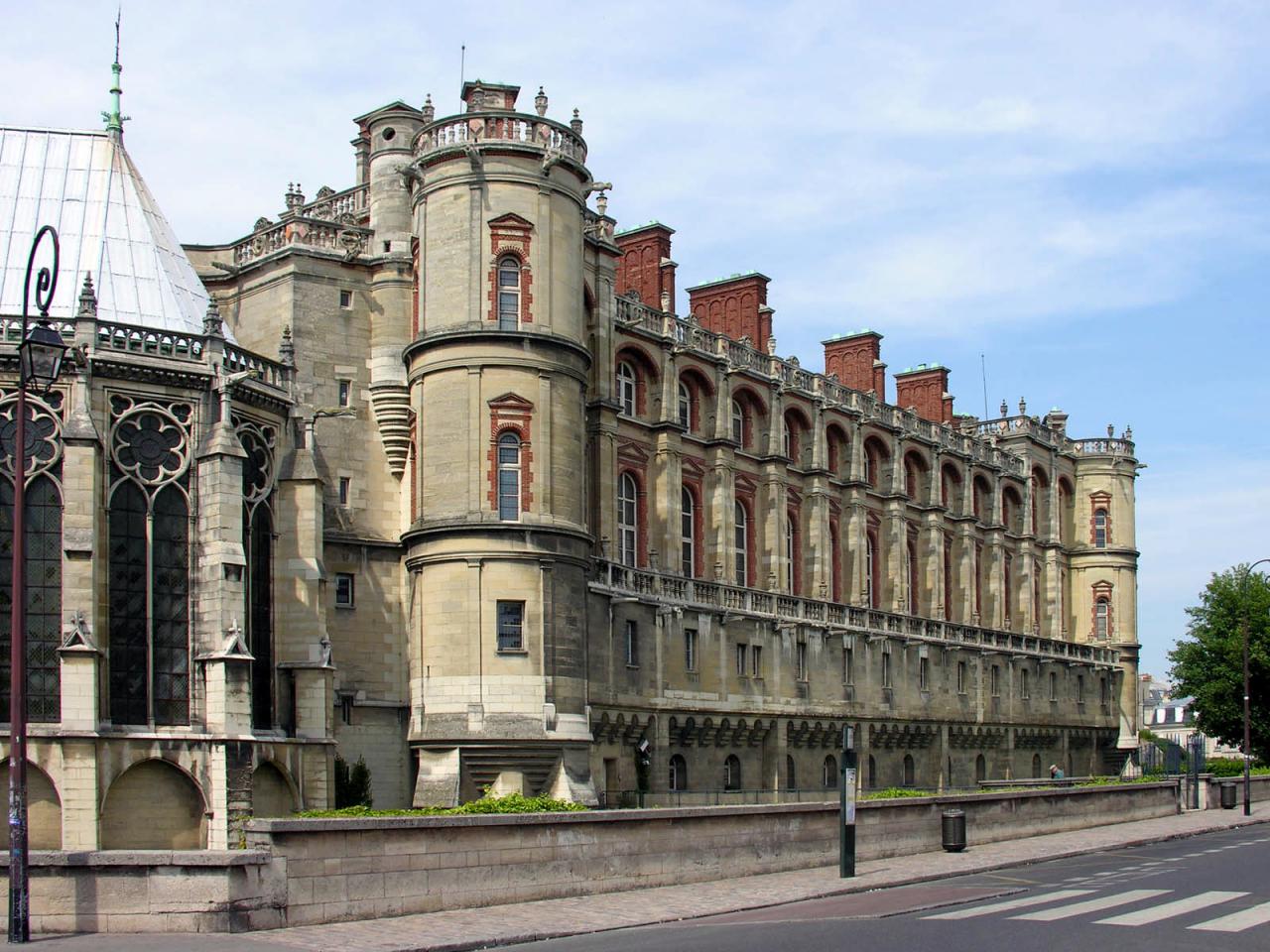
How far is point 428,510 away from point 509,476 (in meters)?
2.36

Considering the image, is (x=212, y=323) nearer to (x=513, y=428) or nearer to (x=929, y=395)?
(x=513, y=428)

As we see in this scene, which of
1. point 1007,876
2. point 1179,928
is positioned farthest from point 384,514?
point 1179,928

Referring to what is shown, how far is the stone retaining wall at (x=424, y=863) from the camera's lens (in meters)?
23.2

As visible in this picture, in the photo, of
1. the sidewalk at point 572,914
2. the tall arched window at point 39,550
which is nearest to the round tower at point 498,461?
the tall arched window at point 39,550

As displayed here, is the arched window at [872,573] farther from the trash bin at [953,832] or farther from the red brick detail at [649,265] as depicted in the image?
the trash bin at [953,832]

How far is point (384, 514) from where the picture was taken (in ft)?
157

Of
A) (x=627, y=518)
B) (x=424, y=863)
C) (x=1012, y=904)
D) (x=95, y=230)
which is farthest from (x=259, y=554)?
(x=1012, y=904)

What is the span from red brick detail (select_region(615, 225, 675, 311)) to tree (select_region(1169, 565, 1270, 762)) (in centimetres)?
3797

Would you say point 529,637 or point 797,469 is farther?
point 797,469

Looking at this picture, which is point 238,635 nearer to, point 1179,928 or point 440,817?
point 440,817

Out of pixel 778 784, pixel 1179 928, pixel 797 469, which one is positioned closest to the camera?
pixel 1179 928

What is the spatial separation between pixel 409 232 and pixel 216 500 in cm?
1334

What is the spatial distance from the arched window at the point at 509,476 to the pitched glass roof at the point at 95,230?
8417 mm

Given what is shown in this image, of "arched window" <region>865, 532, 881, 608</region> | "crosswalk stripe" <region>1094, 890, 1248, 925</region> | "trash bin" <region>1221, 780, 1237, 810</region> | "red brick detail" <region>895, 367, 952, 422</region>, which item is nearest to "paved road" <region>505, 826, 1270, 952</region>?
"crosswalk stripe" <region>1094, 890, 1248, 925</region>
